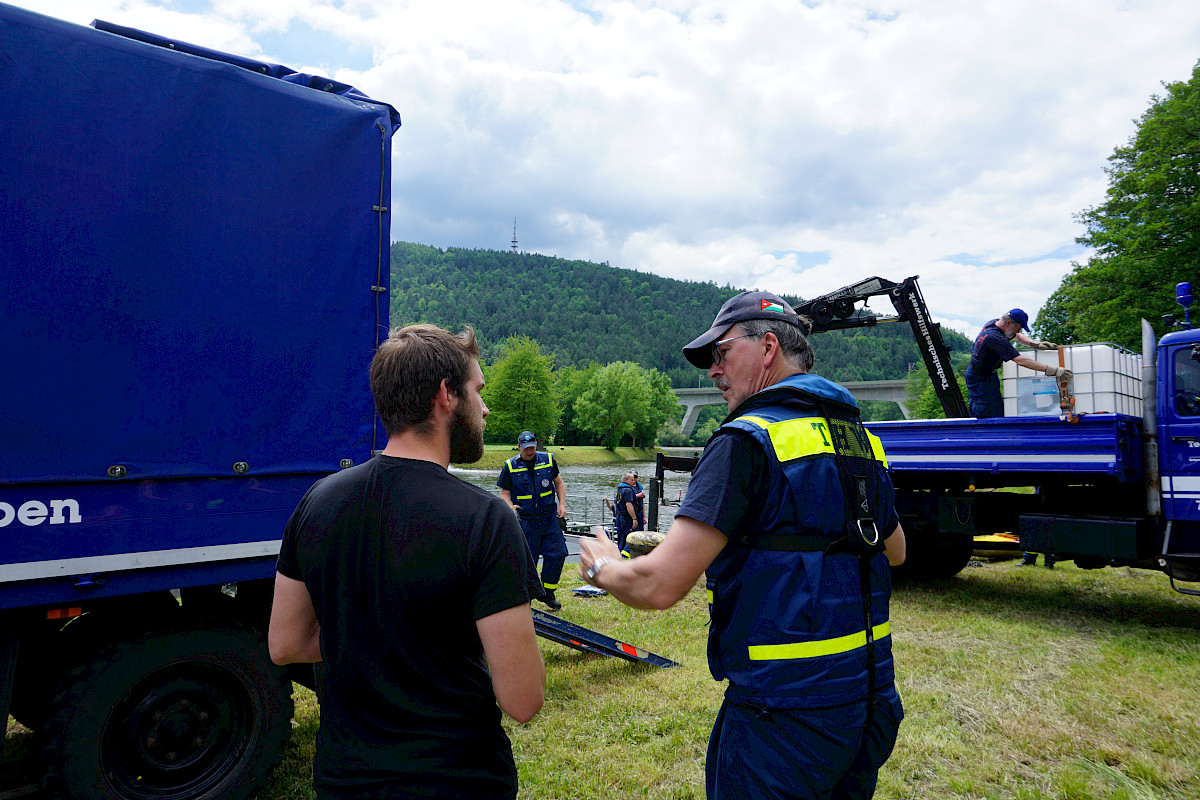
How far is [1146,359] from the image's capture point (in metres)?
6.62

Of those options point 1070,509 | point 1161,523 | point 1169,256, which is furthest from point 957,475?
point 1169,256

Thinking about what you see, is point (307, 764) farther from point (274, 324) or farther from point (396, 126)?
point (396, 126)

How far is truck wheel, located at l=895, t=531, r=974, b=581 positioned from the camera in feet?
28.4

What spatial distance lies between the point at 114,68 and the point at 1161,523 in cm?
867

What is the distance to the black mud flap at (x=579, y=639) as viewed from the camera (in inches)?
186

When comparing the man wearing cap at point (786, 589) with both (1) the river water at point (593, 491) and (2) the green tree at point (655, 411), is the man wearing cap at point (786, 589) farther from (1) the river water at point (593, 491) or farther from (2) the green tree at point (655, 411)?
(2) the green tree at point (655, 411)

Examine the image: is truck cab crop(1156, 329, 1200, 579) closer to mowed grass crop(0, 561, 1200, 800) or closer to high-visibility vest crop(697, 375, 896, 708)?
mowed grass crop(0, 561, 1200, 800)

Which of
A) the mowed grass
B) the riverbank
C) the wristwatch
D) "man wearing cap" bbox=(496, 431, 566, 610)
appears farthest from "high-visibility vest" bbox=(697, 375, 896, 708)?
the riverbank

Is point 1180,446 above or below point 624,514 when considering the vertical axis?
above

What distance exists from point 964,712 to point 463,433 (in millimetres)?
4525

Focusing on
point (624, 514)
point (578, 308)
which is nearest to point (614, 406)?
point (624, 514)

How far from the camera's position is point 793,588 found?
5.54 ft

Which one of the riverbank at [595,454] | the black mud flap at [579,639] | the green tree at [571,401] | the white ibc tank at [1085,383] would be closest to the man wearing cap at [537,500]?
the black mud flap at [579,639]

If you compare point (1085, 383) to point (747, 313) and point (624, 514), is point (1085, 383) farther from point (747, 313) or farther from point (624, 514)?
point (624, 514)
